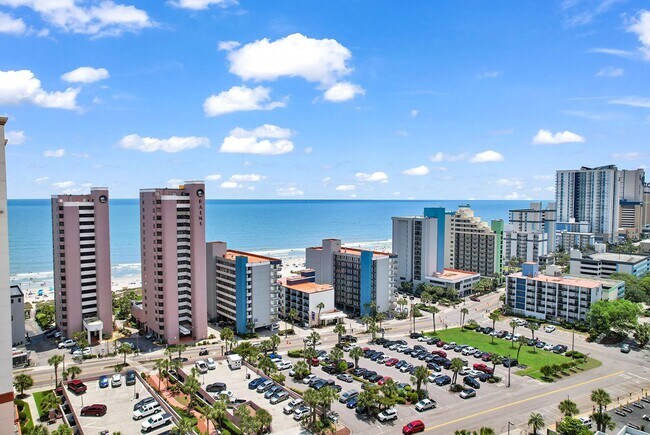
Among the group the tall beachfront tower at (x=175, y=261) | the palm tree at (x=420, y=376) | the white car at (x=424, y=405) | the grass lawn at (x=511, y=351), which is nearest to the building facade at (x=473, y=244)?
the grass lawn at (x=511, y=351)

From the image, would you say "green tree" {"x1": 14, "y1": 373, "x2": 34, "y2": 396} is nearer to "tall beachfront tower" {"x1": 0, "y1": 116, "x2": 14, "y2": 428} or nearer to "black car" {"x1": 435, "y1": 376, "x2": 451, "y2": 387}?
"tall beachfront tower" {"x1": 0, "y1": 116, "x2": 14, "y2": 428}

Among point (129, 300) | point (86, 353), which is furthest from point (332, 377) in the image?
point (129, 300)

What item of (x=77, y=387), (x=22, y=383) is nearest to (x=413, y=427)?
(x=77, y=387)

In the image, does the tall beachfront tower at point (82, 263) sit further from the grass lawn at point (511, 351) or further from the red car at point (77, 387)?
the grass lawn at point (511, 351)

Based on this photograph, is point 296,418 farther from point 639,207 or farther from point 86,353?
point 639,207

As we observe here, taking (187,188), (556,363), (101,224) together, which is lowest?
(556,363)

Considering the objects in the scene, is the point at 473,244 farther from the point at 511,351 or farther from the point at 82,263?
the point at 82,263
